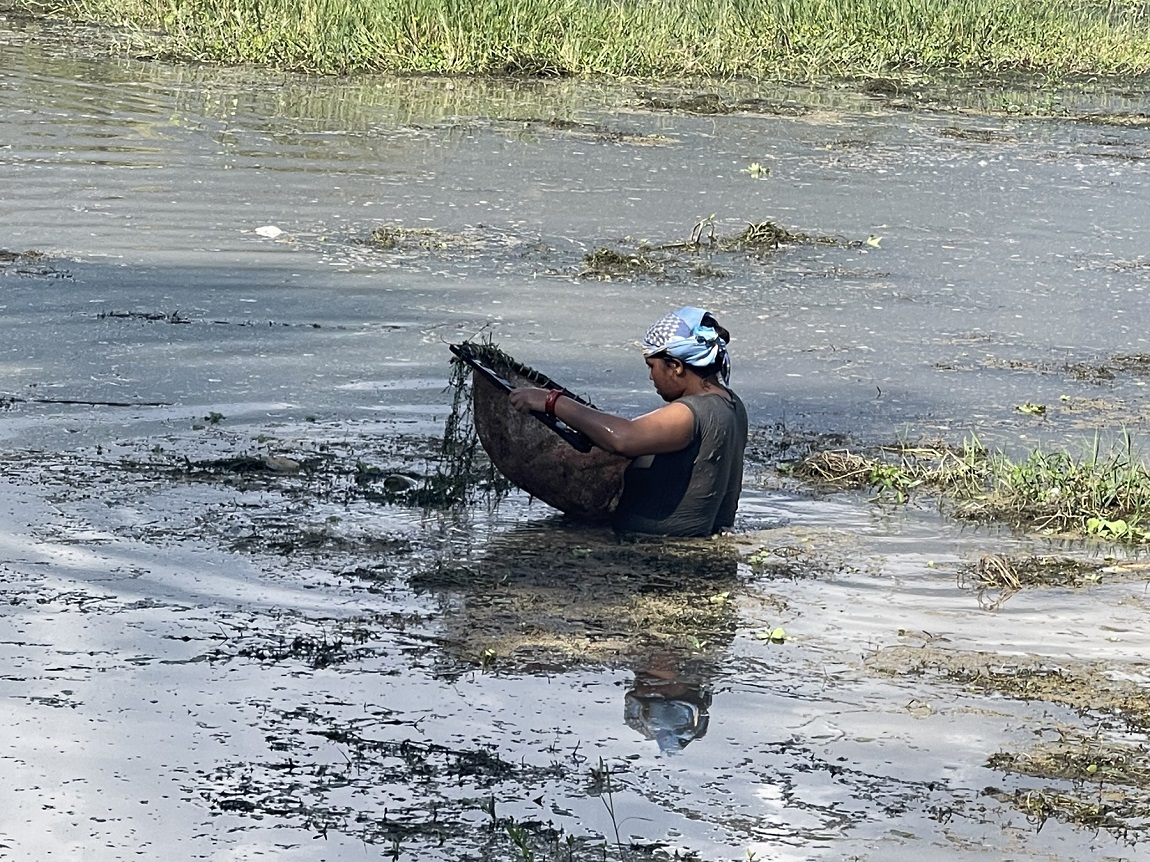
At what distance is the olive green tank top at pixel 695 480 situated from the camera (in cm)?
653

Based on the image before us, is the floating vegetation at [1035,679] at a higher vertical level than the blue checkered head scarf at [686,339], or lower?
lower

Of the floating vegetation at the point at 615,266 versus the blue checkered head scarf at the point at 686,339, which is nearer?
the blue checkered head scarf at the point at 686,339

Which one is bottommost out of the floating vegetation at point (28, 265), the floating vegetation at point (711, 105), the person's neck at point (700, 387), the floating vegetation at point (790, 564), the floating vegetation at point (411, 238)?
the floating vegetation at point (790, 564)

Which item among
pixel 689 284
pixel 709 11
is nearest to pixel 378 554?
pixel 689 284

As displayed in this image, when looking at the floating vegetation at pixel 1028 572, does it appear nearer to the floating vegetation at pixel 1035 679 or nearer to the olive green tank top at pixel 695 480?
the floating vegetation at pixel 1035 679

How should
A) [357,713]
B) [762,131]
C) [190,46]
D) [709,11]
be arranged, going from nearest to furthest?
1. [357,713]
2. [762,131]
3. [190,46]
4. [709,11]

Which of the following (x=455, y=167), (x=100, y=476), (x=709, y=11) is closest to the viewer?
(x=100, y=476)

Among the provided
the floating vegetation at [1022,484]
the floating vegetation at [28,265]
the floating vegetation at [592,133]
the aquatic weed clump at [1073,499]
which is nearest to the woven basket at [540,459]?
the floating vegetation at [1022,484]

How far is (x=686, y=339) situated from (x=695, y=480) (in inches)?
21.3

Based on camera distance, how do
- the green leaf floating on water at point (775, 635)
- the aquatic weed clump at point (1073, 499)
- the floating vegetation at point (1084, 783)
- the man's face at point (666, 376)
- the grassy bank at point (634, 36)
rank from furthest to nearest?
the grassy bank at point (634, 36) < the aquatic weed clump at point (1073, 499) < the man's face at point (666, 376) < the green leaf floating on water at point (775, 635) < the floating vegetation at point (1084, 783)

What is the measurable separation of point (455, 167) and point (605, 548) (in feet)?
27.6

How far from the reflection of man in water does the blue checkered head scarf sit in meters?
1.48

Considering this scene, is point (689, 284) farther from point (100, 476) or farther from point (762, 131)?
point (762, 131)

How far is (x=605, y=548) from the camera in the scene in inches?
259
